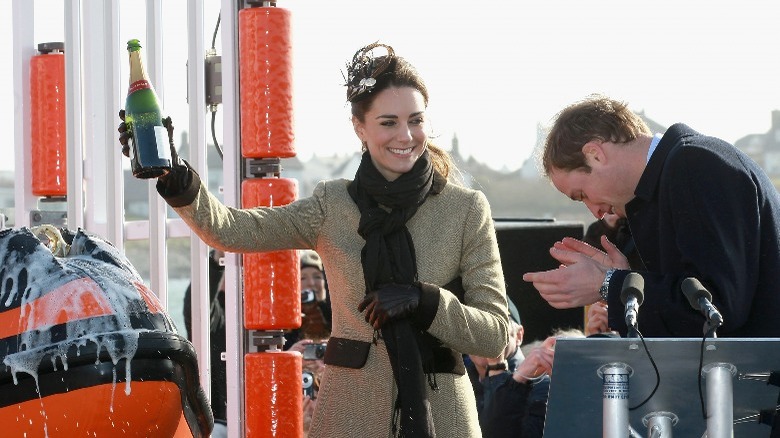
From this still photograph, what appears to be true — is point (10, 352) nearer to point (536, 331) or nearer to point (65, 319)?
point (65, 319)

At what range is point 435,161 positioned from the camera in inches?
142

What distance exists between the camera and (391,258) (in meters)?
3.26

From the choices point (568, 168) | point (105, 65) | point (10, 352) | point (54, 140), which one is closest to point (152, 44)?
point (105, 65)

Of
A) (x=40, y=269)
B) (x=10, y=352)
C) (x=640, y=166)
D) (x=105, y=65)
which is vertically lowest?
(x=10, y=352)

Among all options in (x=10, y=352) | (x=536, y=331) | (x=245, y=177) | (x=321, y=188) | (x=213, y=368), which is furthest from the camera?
(x=536, y=331)

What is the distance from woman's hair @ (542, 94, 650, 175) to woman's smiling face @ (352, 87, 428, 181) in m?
0.37

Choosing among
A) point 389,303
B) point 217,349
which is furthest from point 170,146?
point 217,349

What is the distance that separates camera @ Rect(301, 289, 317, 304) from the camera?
591cm

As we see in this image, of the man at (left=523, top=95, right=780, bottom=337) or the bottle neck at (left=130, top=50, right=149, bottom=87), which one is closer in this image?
the man at (left=523, top=95, right=780, bottom=337)

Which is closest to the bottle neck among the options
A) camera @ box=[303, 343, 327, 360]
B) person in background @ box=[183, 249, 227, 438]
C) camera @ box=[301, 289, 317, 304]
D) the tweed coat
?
the tweed coat

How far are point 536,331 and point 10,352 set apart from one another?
4345mm

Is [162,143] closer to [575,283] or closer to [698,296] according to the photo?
[575,283]

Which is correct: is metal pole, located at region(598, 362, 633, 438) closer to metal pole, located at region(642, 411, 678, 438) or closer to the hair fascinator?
metal pole, located at region(642, 411, 678, 438)

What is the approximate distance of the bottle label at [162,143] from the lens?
10.4 ft
